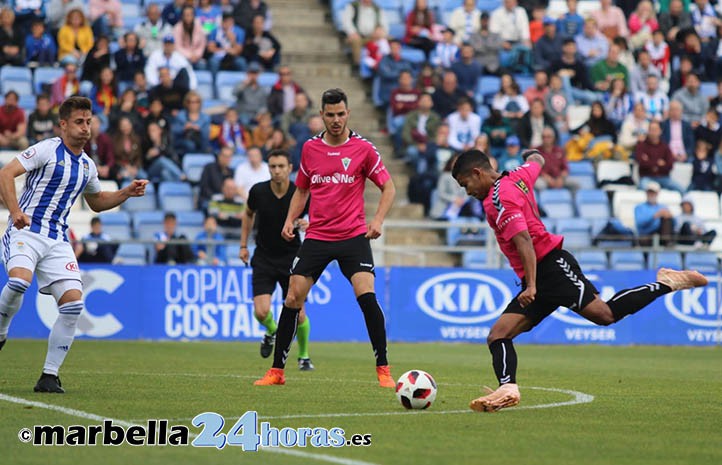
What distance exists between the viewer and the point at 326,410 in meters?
9.65

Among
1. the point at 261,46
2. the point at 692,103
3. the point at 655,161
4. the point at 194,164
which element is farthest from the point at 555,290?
the point at 692,103

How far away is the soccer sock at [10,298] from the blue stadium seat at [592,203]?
15.3m

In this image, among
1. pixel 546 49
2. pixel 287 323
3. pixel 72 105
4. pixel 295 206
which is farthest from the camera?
pixel 546 49

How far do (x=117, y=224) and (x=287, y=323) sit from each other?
10.9 metres

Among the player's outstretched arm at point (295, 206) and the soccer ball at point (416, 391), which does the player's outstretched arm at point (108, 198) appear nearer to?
the player's outstretched arm at point (295, 206)

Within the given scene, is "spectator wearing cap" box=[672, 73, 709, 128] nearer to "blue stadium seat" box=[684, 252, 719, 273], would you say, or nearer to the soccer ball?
"blue stadium seat" box=[684, 252, 719, 273]

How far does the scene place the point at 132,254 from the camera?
71.6 feet

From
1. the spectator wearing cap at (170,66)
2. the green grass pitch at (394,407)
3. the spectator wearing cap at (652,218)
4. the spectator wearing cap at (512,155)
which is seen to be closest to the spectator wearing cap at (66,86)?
the spectator wearing cap at (170,66)

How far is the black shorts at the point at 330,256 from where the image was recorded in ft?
39.1

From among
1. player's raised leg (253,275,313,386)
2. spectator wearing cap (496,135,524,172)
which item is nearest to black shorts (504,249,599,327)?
player's raised leg (253,275,313,386)

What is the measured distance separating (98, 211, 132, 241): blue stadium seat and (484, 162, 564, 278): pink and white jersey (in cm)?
1307

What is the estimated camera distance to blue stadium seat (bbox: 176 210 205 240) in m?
22.4

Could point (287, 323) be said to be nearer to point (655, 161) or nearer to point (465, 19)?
point (655, 161)

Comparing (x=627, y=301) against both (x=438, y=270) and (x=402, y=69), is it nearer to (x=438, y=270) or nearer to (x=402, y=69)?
(x=438, y=270)
